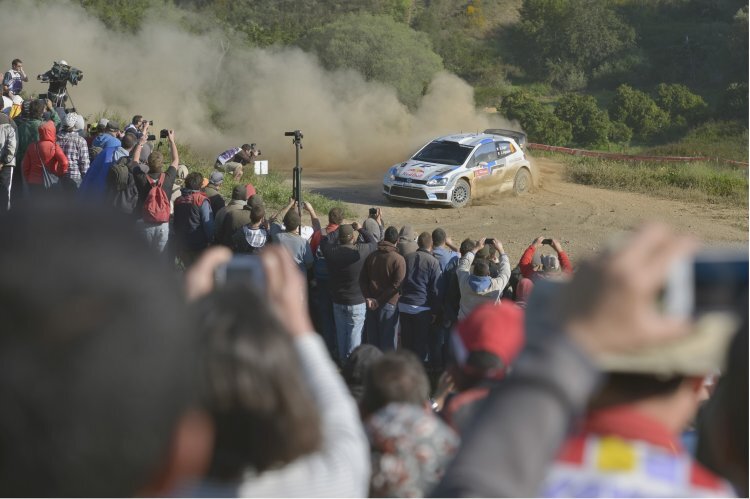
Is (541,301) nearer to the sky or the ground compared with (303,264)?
nearer to the sky

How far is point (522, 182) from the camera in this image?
21641mm

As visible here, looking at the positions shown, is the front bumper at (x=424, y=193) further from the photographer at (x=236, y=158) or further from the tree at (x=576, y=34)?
the tree at (x=576, y=34)

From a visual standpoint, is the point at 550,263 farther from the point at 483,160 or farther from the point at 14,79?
the point at 14,79

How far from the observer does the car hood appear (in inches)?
782

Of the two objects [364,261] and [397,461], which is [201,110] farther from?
[397,461]

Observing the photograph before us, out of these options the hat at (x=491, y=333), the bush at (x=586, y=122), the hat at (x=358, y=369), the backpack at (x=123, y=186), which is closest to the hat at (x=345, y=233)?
the backpack at (x=123, y=186)

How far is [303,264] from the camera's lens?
971 cm

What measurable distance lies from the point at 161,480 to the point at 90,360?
0.82 feet

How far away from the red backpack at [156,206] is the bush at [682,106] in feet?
99.9

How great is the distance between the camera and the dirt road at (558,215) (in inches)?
706

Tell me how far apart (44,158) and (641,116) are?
1150 inches

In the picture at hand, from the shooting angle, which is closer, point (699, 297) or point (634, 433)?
point (699, 297)

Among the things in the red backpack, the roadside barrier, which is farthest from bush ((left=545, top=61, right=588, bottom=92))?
the red backpack

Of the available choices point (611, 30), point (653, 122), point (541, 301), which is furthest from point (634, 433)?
point (611, 30)
